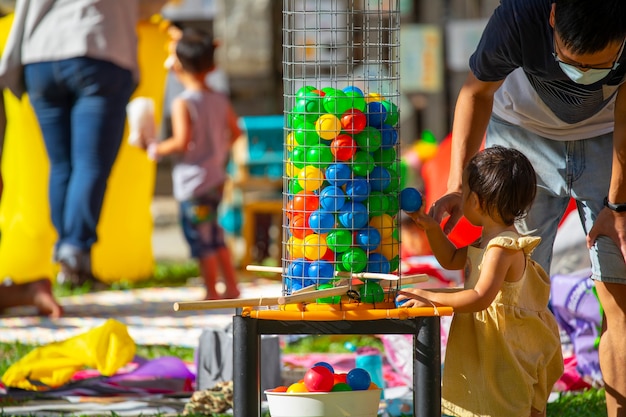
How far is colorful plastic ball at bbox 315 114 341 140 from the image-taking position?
273cm

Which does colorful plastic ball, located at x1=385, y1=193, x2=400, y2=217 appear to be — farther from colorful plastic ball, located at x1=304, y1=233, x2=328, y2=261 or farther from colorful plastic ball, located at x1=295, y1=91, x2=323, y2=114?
colorful plastic ball, located at x1=295, y1=91, x2=323, y2=114

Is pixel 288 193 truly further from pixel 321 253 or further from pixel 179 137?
pixel 179 137

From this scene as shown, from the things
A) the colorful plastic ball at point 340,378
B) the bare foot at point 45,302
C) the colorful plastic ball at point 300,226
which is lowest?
the bare foot at point 45,302

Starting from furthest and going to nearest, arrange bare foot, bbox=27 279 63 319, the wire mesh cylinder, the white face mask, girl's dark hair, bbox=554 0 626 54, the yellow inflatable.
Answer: the yellow inflatable < bare foot, bbox=27 279 63 319 < the wire mesh cylinder < the white face mask < girl's dark hair, bbox=554 0 626 54

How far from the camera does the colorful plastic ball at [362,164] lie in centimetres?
273

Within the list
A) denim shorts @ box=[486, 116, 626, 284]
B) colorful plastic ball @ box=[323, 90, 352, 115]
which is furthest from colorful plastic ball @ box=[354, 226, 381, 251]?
denim shorts @ box=[486, 116, 626, 284]

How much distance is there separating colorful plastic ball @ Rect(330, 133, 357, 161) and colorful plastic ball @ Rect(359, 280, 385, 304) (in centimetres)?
33

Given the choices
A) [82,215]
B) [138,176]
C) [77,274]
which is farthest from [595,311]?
[138,176]

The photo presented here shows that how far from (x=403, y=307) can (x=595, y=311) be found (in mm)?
1435

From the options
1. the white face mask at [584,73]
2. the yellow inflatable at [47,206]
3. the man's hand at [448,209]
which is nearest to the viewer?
the white face mask at [584,73]

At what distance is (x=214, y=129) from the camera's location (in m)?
5.96

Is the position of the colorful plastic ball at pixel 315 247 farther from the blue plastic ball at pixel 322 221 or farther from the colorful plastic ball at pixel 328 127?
the colorful plastic ball at pixel 328 127

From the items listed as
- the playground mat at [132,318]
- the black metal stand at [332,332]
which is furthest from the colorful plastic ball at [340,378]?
the playground mat at [132,318]

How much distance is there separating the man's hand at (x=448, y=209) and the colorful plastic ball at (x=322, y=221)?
0.36 metres
